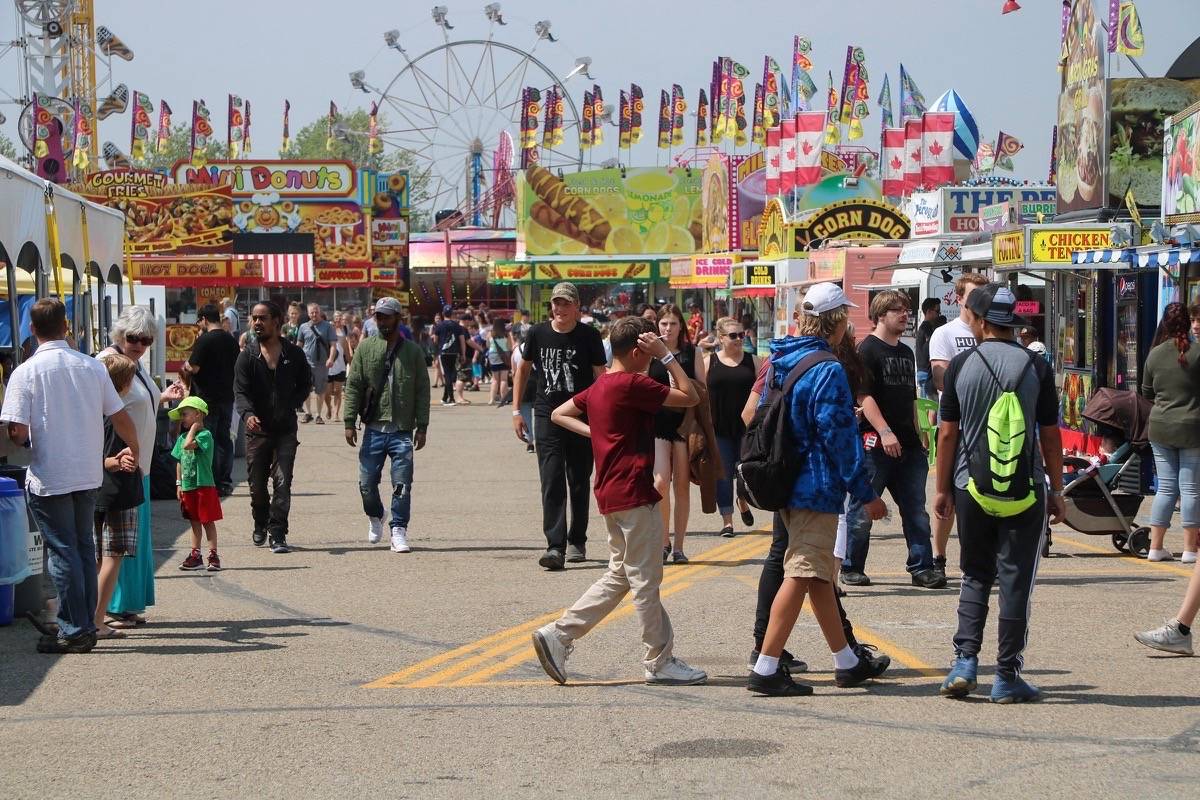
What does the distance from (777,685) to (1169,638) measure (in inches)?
75.9

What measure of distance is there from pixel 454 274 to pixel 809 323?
69.7 m

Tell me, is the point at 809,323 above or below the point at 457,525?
above

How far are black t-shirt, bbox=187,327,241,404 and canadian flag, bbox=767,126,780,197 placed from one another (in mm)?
27976

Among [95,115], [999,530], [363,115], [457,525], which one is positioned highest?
[363,115]

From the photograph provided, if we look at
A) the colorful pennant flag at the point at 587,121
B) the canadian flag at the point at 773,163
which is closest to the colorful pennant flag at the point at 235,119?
the colorful pennant flag at the point at 587,121

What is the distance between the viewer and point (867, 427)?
9.34m

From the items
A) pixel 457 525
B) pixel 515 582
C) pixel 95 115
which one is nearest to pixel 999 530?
pixel 515 582

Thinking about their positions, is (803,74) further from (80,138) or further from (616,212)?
(80,138)

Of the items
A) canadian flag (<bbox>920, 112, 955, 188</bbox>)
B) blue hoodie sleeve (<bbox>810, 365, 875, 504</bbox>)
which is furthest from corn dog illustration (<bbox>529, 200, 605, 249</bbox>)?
blue hoodie sleeve (<bbox>810, 365, 875, 504</bbox>)

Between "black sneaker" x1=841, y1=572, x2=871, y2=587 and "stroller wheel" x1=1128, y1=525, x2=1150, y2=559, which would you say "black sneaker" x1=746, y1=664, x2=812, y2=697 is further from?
"stroller wheel" x1=1128, y1=525, x2=1150, y2=559

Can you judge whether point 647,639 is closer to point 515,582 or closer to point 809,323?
point 809,323

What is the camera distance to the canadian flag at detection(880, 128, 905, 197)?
33.8m

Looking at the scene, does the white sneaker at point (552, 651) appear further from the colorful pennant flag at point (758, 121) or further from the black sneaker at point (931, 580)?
the colorful pennant flag at point (758, 121)

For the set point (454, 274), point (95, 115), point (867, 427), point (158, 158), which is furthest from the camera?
point (158, 158)
